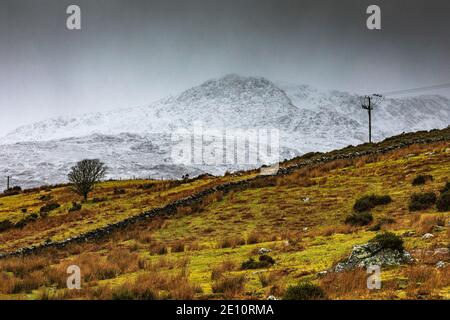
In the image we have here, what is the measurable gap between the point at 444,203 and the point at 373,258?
34.3ft

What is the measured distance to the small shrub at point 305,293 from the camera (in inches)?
463

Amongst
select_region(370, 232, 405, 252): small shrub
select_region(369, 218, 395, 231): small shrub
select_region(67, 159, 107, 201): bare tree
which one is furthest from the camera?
select_region(67, 159, 107, 201): bare tree

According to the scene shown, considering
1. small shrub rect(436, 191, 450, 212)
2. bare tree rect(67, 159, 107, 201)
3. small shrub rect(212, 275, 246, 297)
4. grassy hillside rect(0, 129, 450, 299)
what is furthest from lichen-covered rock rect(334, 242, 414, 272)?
bare tree rect(67, 159, 107, 201)

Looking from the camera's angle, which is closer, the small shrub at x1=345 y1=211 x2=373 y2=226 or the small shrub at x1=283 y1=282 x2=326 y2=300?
the small shrub at x1=283 y1=282 x2=326 y2=300

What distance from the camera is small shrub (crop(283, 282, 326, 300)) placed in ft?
38.6

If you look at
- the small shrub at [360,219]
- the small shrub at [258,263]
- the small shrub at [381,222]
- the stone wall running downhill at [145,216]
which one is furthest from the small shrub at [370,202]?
the stone wall running downhill at [145,216]

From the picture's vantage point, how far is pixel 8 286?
1550 cm

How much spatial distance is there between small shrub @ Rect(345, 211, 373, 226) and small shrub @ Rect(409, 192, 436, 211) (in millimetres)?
2261

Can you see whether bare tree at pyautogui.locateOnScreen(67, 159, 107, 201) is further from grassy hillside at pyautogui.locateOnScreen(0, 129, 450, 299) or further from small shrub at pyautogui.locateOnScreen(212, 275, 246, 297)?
small shrub at pyautogui.locateOnScreen(212, 275, 246, 297)

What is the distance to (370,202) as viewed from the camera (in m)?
27.3

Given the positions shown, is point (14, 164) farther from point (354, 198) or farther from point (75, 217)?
point (354, 198)

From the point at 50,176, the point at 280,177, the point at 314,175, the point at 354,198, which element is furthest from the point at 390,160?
the point at 50,176

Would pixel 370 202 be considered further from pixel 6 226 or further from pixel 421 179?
pixel 6 226

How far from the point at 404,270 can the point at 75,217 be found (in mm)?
33145
